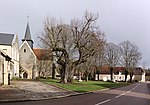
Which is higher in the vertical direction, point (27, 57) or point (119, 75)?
point (27, 57)

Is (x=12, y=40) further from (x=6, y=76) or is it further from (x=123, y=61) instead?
(x=123, y=61)

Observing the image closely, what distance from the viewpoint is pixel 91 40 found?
145 ft

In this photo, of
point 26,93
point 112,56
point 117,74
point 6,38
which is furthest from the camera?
point 117,74

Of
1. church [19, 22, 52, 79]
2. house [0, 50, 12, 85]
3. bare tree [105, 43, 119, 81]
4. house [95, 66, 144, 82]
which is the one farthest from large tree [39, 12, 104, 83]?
house [95, 66, 144, 82]

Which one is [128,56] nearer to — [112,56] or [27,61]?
[112,56]

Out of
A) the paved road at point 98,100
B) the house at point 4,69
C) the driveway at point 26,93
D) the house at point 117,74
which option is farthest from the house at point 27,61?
the house at point 117,74

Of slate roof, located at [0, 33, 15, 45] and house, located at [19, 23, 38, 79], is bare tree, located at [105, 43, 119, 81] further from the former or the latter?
slate roof, located at [0, 33, 15, 45]

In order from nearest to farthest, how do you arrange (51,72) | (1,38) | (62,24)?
(62,24)
(1,38)
(51,72)

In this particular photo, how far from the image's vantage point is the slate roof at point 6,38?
61.1m

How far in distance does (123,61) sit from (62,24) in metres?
48.2

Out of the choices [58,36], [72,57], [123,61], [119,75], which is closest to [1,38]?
[72,57]

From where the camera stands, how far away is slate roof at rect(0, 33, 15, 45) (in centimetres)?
6106

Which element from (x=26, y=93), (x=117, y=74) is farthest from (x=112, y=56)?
(x=26, y=93)

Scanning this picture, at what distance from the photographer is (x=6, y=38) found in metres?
63.2
